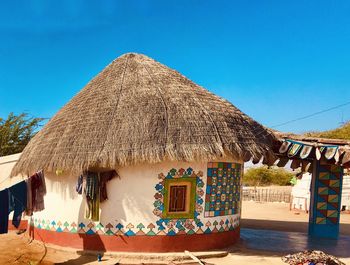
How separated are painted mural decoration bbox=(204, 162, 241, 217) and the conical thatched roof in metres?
0.55

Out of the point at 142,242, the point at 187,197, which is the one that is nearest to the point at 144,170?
the point at 187,197

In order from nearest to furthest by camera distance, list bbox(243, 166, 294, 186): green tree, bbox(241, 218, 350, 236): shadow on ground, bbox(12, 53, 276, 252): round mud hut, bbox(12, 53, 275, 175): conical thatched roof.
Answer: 1. bbox(12, 53, 275, 175): conical thatched roof
2. bbox(12, 53, 276, 252): round mud hut
3. bbox(241, 218, 350, 236): shadow on ground
4. bbox(243, 166, 294, 186): green tree

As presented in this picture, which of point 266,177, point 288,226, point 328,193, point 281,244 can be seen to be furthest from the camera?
point 266,177

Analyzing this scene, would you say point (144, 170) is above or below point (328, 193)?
above

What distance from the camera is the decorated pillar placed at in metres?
11.7

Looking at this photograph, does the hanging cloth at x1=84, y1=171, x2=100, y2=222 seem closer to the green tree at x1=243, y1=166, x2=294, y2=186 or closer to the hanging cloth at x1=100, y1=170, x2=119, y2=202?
the hanging cloth at x1=100, y1=170, x2=119, y2=202

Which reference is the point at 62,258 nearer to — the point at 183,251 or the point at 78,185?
the point at 78,185

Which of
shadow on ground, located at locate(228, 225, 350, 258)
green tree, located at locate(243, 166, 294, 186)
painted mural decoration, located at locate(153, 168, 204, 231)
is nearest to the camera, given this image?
painted mural decoration, located at locate(153, 168, 204, 231)

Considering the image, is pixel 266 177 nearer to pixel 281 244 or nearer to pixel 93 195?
pixel 281 244

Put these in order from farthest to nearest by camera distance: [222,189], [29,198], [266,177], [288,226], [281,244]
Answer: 1. [266,177]
2. [288,226]
3. [281,244]
4. [29,198]
5. [222,189]

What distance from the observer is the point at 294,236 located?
11.7 m

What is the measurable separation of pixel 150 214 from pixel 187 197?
95cm

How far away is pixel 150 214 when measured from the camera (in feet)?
27.6

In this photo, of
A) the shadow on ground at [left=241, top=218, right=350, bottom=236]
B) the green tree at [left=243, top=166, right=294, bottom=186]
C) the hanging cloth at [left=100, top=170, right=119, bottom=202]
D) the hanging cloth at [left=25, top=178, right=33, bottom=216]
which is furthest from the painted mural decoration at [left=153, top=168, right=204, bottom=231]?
the green tree at [left=243, top=166, right=294, bottom=186]
